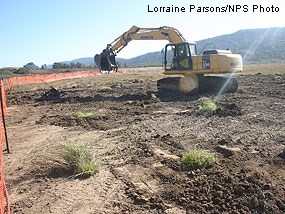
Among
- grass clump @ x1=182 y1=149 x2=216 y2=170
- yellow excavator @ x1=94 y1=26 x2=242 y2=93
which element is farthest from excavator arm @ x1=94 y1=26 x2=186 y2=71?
grass clump @ x1=182 y1=149 x2=216 y2=170

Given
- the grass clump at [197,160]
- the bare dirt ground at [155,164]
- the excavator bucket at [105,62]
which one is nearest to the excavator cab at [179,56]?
the excavator bucket at [105,62]

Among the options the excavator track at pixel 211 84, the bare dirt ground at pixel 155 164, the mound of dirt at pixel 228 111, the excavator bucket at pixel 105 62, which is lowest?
the bare dirt ground at pixel 155 164

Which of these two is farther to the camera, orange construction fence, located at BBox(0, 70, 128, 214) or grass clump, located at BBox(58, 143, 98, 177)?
grass clump, located at BBox(58, 143, 98, 177)

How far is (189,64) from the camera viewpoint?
18.2 m

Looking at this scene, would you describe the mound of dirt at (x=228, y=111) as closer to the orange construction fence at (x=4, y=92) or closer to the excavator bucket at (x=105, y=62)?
the orange construction fence at (x=4, y=92)

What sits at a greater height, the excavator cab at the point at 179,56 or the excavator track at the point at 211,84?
the excavator cab at the point at 179,56

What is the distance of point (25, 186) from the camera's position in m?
6.32

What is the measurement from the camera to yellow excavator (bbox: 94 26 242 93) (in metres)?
17.7

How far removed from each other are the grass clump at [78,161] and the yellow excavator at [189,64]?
470 inches

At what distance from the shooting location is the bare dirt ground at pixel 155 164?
17.5 feet

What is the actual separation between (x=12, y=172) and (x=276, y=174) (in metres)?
5.06

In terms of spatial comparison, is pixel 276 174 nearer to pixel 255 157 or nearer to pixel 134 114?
pixel 255 157

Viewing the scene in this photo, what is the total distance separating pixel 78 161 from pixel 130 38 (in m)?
15.0

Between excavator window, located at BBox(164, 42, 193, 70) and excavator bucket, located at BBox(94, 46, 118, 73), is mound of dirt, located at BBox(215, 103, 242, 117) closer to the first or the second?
excavator window, located at BBox(164, 42, 193, 70)
